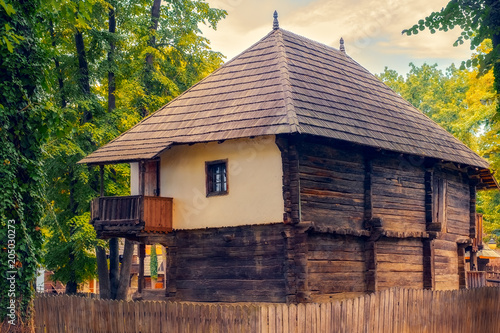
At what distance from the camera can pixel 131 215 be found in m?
20.2

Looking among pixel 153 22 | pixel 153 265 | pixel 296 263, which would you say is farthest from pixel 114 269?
pixel 153 265

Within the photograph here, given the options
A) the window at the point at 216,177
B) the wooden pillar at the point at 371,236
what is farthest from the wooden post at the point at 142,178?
the wooden pillar at the point at 371,236

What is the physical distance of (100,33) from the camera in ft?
88.2

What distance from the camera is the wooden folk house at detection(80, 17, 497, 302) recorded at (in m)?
19.0

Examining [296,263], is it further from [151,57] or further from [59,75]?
[59,75]

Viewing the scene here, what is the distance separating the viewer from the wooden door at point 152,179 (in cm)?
2149

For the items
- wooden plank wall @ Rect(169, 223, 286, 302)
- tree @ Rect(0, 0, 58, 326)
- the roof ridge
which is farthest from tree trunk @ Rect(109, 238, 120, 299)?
tree @ Rect(0, 0, 58, 326)

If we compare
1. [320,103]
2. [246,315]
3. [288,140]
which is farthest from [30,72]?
[320,103]

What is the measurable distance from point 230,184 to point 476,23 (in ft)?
24.4

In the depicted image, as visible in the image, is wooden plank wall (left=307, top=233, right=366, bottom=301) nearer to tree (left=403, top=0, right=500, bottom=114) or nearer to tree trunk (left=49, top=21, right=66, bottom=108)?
tree (left=403, top=0, right=500, bottom=114)

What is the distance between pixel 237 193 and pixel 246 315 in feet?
22.0

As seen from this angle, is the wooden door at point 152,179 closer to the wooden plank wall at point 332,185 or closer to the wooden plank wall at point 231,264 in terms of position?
the wooden plank wall at point 231,264

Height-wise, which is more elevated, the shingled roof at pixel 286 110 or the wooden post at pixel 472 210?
the shingled roof at pixel 286 110

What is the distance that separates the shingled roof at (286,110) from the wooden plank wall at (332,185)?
29.0 inches
